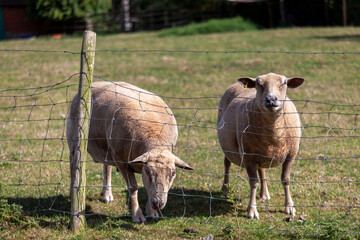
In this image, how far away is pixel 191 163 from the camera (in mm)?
8391

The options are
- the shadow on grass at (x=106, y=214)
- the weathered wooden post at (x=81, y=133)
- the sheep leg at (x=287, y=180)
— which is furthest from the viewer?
the sheep leg at (x=287, y=180)

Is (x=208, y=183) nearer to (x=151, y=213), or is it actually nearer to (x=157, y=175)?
(x=151, y=213)

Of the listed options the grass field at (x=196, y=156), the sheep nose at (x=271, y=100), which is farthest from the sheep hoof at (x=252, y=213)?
the sheep nose at (x=271, y=100)

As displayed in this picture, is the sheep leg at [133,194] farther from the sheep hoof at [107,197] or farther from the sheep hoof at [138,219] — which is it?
the sheep hoof at [107,197]

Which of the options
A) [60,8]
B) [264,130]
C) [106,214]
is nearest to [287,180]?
[264,130]

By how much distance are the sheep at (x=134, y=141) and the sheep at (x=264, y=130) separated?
2.59 ft

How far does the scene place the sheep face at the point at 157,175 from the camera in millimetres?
5242

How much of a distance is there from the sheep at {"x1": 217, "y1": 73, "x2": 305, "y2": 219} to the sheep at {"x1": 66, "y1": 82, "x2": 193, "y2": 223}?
0.79 m

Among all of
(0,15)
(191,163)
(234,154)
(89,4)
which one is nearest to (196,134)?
(191,163)

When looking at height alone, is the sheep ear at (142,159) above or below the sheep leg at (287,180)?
above

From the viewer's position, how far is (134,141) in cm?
590

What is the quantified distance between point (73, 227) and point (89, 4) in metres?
31.2

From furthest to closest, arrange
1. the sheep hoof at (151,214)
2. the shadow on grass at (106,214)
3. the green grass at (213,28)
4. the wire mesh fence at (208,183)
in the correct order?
1. the green grass at (213,28)
2. the sheep hoof at (151,214)
3. the wire mesh fence at (208,183)
4. the shadow on grass at (106,214)

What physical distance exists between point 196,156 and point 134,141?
3050 millimetres
